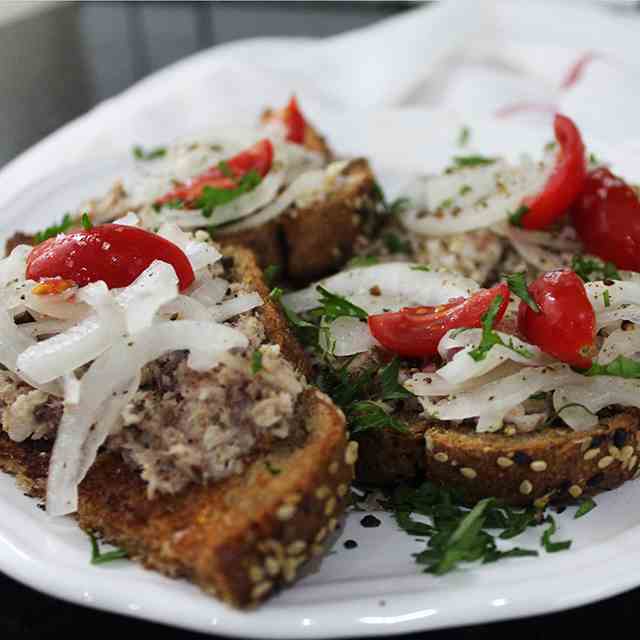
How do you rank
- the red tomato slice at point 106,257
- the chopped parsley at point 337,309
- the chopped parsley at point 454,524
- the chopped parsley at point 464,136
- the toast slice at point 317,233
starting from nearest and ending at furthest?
1. the chopped parsley at point 454,524
2. the red tomato slice at point 106,257
3. the chopped parsley at point 337,309
4. the toast slice at point 317,233
5. the chopped parsley at point 464,136

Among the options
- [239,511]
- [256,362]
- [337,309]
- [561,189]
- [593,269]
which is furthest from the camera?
[561,189]

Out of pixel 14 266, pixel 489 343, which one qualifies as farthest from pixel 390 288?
pixel 14 266

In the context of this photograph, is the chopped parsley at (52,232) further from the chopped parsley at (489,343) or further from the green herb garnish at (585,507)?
the green herb garnish at (585,507)

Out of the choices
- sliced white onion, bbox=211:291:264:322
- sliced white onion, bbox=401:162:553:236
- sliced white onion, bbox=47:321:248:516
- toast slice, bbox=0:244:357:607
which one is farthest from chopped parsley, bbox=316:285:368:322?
sliced white onion, bbox=401:162:553:236

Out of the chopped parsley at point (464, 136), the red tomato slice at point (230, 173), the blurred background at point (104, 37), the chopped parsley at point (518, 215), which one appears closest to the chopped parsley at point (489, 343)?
the chopped parsley at point (518, 215)

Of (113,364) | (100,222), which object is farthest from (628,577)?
(100,222)

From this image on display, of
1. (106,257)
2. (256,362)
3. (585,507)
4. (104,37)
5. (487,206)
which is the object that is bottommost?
(104,37)

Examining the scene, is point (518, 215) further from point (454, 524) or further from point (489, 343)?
point (454, 524)
